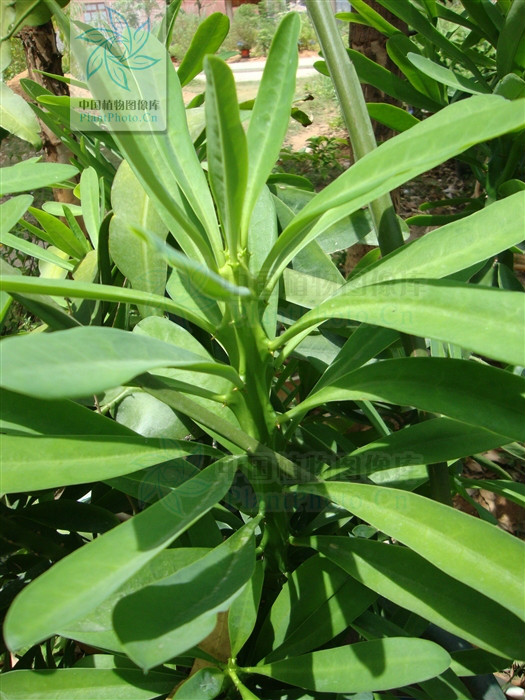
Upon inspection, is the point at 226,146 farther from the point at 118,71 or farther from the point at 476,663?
the point at 476,663

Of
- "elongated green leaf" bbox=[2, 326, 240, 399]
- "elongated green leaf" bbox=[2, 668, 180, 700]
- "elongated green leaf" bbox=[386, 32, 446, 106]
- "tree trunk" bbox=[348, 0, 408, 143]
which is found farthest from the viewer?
"tree trunk" bbox=[348, 0, 408, 143]

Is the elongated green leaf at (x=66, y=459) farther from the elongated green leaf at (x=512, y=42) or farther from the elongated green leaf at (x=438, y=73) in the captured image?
the elongated green leaf at (x=512, y=42)

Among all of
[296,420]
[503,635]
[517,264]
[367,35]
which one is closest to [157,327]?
[296,420]

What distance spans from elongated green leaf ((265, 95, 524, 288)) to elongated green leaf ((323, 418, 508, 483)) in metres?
0.19

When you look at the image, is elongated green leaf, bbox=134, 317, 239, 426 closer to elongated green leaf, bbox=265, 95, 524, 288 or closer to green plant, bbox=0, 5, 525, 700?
green plant, bbox=0, 5, 525, 700

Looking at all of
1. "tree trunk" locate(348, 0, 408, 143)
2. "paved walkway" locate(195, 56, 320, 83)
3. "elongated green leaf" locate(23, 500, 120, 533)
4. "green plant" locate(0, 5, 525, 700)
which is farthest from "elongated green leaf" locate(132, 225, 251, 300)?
"paved walkway" locate(195, 56, 320, 83)

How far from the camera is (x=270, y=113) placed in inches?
18.6

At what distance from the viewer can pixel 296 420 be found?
1.75 ft

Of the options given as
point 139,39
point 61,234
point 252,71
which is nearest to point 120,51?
point 139,39

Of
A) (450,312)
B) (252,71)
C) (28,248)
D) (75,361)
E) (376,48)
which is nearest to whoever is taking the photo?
(75,361)

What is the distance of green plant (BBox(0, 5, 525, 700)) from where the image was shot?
0.33m

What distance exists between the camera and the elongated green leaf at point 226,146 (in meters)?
0.33

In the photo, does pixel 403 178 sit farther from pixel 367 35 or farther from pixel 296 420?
pixel 367 35

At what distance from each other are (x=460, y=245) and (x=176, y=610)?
307mm
